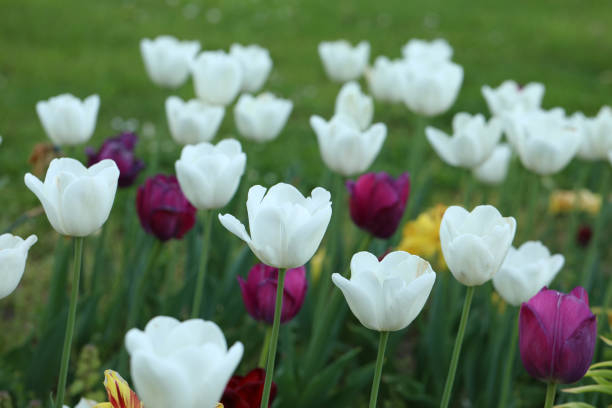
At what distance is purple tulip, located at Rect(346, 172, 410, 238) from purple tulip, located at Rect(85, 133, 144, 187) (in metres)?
0.57

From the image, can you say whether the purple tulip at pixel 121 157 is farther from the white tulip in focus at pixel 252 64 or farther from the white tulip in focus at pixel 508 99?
the white tulip in focus at pixel 508 99

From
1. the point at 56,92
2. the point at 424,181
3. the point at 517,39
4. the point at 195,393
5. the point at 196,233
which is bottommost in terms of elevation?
the point at 195,393

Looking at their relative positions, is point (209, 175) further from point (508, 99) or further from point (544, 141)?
point (508, 99)

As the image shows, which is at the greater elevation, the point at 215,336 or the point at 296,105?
the point at 296,105

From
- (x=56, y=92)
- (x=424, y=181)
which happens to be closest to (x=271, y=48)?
(x=56, y=92)

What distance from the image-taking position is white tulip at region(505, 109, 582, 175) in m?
1.94

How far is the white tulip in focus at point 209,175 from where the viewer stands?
1.40 metres

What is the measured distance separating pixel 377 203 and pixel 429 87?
738mm

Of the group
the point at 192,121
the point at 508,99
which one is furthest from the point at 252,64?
the point at 508,99

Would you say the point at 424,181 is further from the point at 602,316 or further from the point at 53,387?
the point at 53,387

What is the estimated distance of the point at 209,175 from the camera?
1.41 metres

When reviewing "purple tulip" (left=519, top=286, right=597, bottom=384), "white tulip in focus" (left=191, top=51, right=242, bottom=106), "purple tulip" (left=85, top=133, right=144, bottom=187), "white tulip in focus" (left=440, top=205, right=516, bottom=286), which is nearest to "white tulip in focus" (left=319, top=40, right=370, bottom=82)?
"white tulip in focus" (left=191, top=51, right=242, bottom=106)

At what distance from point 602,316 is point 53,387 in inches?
53.6

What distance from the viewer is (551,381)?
1210 millimetres
